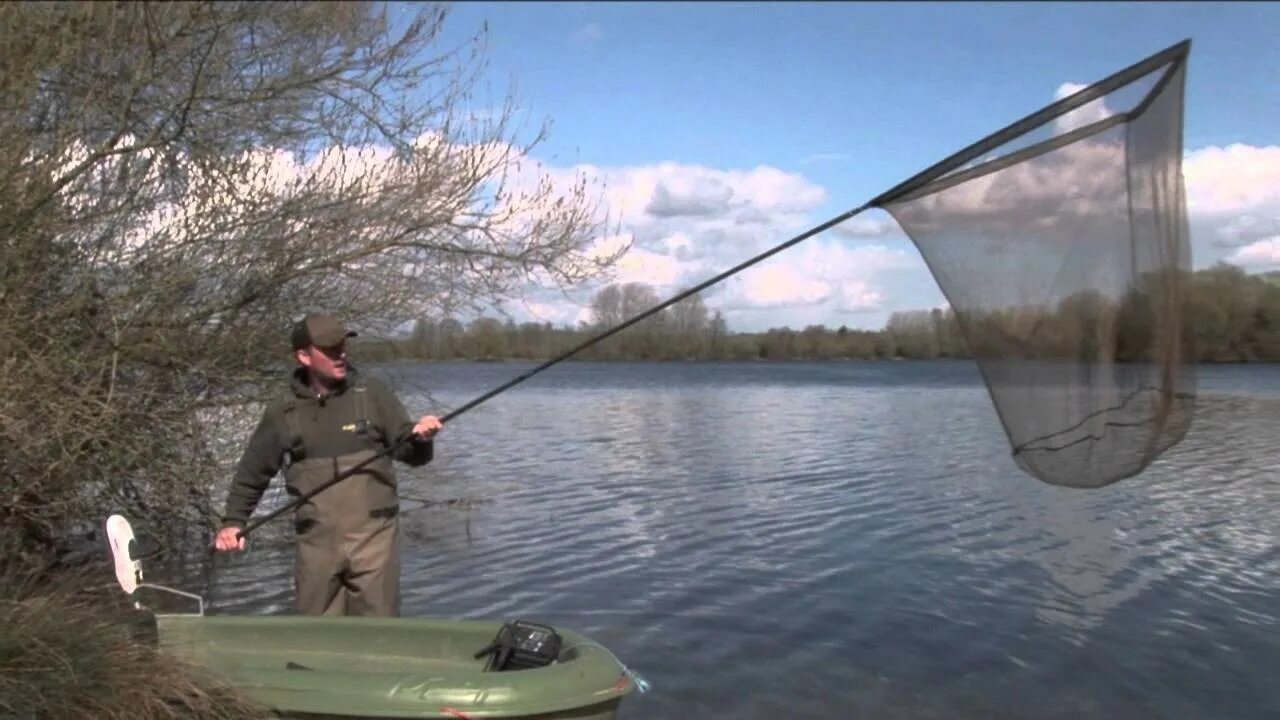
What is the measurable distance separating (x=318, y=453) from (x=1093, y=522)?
11.7 m

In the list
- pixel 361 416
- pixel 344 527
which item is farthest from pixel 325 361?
pixel 344 527

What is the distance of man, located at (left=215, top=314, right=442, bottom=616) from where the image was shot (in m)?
5.52

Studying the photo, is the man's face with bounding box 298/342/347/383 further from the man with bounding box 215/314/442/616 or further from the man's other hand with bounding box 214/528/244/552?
the man's other hand with bounding box 214/528/244/552

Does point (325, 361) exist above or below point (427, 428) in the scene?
above

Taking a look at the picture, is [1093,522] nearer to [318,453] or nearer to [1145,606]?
[1145,606]

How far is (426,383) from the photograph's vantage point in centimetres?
1286

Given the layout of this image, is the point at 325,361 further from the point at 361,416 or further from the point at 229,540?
the point at 229,540

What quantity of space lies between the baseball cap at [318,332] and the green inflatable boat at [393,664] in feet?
4.01

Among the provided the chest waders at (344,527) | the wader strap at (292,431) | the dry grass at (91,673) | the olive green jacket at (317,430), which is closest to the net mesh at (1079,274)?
the olive green jacket at (317,430)

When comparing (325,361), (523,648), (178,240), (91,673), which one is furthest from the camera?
(178,240)

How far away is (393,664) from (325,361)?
1430mm

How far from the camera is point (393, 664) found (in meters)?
5.50

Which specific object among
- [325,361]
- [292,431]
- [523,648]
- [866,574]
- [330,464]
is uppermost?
[325,361]

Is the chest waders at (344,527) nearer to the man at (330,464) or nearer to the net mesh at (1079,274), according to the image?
the man at (330,464)
